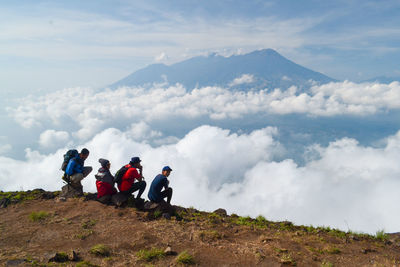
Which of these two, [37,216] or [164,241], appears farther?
[37,216]

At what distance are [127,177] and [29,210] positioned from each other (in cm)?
520

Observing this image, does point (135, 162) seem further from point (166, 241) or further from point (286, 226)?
point (286, 226)

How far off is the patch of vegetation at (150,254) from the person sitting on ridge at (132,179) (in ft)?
13.8

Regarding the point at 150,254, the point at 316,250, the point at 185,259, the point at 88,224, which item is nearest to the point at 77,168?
the point at 88,224

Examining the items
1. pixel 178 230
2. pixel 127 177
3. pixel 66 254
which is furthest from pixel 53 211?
pixel 178 230

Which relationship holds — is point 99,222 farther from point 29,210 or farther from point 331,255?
point 331,255

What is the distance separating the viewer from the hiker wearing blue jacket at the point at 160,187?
1032 cm

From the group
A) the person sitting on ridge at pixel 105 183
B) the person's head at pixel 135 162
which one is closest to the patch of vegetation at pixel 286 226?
the person's head at pixel 135 162

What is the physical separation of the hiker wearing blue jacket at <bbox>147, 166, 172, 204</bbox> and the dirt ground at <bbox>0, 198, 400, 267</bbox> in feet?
2.64

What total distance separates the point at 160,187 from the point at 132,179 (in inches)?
61.8

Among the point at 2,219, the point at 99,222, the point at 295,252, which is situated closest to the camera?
the point at 295,252

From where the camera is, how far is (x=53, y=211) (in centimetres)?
1090

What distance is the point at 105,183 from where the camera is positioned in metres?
11.4

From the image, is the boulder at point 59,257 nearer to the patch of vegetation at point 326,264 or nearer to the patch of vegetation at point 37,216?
the patch of vegetation at point 37,216
